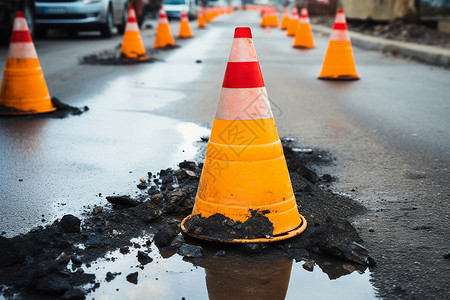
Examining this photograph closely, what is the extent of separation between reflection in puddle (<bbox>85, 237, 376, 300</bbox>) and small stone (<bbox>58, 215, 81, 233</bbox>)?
Answer: 329 mm

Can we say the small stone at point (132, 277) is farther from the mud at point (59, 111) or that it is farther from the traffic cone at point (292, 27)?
the traffic cone at point (292, 27)

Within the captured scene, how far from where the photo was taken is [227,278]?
8.22 feet

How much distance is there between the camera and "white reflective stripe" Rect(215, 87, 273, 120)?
9.71 ft

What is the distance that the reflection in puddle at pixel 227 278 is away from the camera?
2365mm

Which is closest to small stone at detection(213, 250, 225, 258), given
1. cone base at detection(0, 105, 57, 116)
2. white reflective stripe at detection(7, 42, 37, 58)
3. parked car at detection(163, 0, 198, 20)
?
cone base at detection(0, 105, 57, 116)

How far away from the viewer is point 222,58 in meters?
12.3

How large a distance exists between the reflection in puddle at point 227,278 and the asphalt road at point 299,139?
174 millimetres

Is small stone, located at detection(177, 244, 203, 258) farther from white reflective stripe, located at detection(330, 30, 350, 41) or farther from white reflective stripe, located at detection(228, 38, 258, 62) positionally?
white reflective stripe, located at detection(330, 30, 350, 41)

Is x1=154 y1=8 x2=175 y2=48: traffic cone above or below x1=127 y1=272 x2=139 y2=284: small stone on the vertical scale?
below

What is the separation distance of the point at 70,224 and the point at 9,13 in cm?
1096

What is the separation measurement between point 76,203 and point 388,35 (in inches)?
572

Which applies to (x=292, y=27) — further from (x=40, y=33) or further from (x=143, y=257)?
(x=143, y=257)

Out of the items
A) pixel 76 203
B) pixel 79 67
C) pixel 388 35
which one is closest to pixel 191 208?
pixel 76 203

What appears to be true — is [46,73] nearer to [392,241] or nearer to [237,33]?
[237,33]
